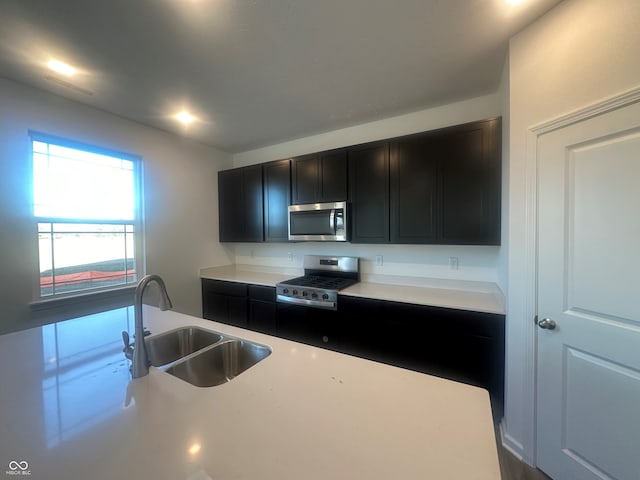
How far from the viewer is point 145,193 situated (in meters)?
2.77

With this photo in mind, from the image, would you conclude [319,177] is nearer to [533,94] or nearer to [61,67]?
[533,94]

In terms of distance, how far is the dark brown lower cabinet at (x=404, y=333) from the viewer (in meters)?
1.80

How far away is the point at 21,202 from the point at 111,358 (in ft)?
6.15

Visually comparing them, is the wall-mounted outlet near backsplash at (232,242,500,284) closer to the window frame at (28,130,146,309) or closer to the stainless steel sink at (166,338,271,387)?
the window frame at (28,130,146,309)

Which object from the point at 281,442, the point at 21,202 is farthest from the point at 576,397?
the point at 21,202

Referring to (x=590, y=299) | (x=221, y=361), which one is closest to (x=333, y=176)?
(x=221, y=361)

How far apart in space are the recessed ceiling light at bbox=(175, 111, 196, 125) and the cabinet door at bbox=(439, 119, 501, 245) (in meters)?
2.46

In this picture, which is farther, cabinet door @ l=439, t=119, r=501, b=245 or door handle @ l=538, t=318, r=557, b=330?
cabinet door @ l=439, t=119, r=501, b=245

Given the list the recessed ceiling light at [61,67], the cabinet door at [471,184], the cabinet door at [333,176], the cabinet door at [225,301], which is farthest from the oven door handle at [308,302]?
the recessed ceiling light at [61,67]

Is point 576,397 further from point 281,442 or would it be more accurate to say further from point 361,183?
point 361,183

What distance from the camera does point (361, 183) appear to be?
2.52 m

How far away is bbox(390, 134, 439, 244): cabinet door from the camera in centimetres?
219

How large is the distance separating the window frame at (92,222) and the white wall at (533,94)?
3.39 meters

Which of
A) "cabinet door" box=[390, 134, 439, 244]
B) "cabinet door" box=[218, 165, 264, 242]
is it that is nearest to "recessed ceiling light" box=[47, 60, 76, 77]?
"cabinet door" box=[218, 165, 264, 242]
